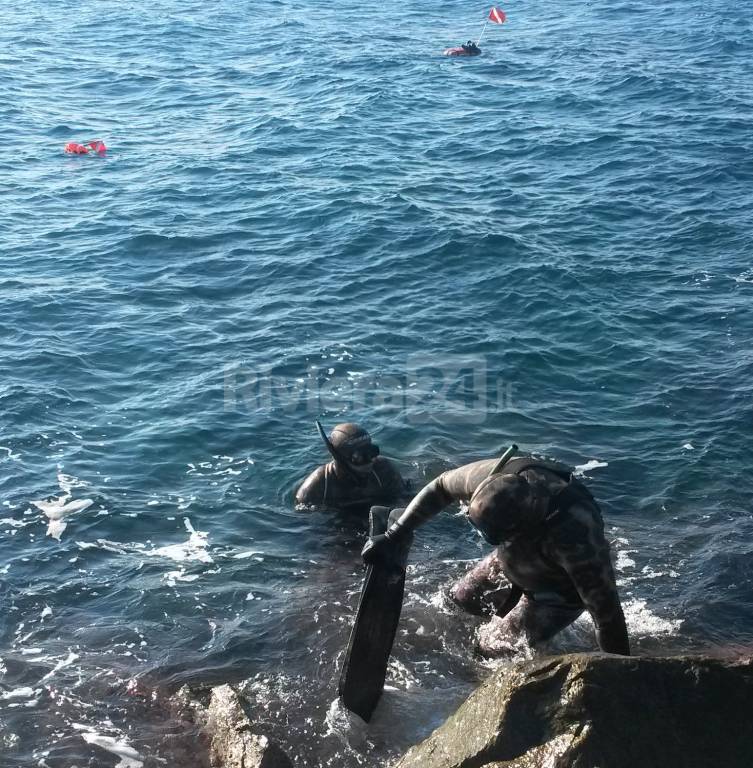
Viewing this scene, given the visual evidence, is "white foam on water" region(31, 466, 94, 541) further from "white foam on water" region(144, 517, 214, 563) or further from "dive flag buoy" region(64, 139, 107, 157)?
"dive flag buoy" region(64, 139, 107, 157)

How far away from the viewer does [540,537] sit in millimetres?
6445

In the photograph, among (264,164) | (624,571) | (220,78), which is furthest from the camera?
(220,78)

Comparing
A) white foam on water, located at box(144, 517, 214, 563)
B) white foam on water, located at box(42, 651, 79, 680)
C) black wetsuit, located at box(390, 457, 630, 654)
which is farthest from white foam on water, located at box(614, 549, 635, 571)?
white foam on water, located at box(42, 651, 79, 680)

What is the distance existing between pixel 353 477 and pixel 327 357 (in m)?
4.44

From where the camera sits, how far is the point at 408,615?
27.1ft

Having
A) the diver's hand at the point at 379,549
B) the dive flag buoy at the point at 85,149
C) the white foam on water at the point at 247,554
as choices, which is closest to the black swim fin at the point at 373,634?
the diver's hand at the point at 379,549

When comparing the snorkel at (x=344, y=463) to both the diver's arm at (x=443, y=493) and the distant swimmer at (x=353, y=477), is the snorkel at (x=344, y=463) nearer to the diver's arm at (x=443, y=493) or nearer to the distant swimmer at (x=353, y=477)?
the distant swimmer at (x=353, y=477)

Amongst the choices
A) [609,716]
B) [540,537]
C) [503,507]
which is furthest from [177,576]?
[609,716]

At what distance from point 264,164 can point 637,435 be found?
12.9 metres

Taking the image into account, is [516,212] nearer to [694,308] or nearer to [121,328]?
[694,308]

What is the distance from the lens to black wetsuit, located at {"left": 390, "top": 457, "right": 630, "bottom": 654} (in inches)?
251

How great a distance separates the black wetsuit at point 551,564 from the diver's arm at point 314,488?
112 inches

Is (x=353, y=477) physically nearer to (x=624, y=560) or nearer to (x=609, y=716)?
(x=624, y=560)

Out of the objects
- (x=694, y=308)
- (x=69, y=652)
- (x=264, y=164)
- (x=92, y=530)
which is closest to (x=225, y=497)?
(x=92, y=530)
